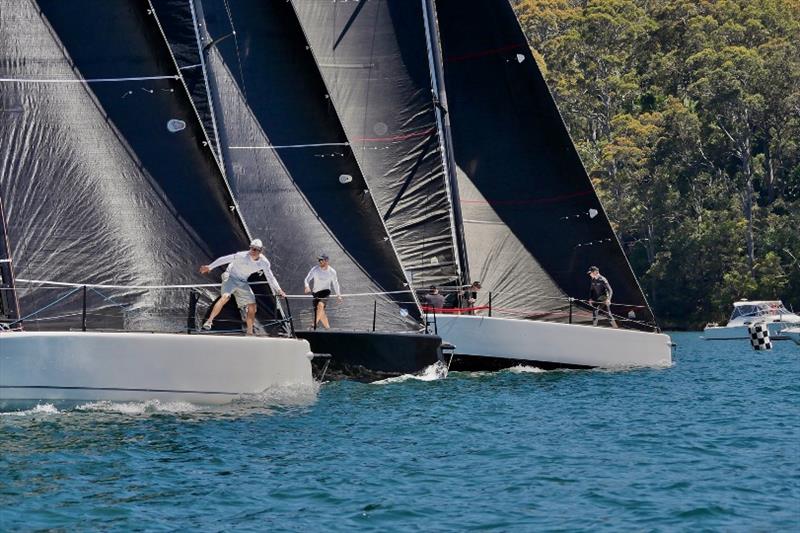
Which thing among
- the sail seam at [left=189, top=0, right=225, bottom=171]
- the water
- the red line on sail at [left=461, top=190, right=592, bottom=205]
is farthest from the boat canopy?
the sail seam at [left=189, top=0, right=225, bottom=171]

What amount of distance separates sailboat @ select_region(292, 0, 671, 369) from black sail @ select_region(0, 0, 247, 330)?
928 cm

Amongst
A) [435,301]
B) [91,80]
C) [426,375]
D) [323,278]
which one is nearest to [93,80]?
[91,80]

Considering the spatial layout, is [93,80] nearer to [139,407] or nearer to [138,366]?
[138,366]

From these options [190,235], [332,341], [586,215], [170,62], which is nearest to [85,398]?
[190,235]

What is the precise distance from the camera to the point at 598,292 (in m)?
28.8

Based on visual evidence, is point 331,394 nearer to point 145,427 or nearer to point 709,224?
point 145,427

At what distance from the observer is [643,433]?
691 inches

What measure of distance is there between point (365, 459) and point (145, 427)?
267cm

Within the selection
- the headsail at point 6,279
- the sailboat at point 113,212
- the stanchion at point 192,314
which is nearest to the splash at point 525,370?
the sailboat at point 113,212

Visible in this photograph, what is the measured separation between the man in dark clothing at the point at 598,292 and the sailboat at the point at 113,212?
1016cm

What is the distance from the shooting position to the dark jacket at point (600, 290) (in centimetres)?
2875

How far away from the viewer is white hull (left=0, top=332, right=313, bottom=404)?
1673 cm

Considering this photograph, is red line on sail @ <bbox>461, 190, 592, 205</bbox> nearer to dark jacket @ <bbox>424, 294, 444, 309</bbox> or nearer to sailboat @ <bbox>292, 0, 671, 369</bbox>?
sailboat @ <bbox>292, 0, 671, 369</bbox>

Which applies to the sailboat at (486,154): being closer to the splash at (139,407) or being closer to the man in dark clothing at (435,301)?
the man in dark clothing at (435,301)
